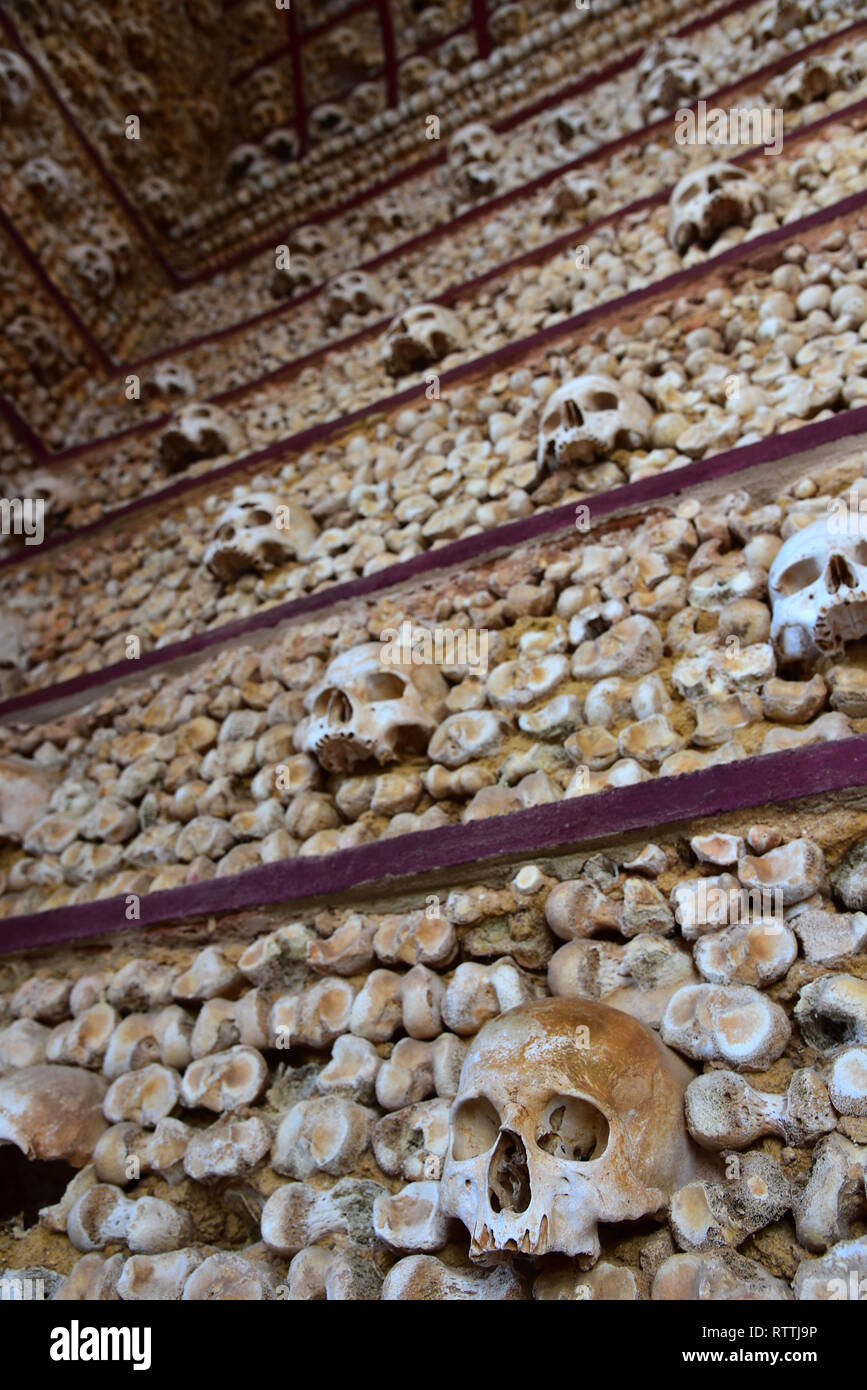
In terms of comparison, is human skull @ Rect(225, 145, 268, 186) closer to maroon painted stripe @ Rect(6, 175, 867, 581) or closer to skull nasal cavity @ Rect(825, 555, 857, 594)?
maroon painted stripe @ Rect(6, 175, 867, 581)

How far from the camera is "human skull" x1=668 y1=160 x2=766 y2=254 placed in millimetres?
3754

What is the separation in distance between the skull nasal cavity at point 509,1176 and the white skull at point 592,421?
2.15 metres

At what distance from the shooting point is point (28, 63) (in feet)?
22.3

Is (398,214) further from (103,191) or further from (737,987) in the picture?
(737,987)

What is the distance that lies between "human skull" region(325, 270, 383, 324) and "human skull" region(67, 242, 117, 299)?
2.24 meters

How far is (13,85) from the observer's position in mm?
6543

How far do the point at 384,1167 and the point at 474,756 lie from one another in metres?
0.94

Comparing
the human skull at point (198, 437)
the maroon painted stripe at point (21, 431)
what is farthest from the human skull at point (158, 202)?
the human skull at point (198, 437)

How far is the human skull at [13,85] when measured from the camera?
652 centimetres

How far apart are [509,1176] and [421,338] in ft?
12.8

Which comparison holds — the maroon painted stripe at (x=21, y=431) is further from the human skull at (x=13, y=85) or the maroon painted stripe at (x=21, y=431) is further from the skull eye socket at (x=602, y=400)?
the skull eye socket at (x=602, y=400)

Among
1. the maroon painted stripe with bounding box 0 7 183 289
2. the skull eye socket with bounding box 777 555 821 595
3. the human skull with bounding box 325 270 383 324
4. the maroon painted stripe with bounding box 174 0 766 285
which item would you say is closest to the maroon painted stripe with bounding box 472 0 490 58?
the maroon painted stripe with bounding box 174 0 766 285

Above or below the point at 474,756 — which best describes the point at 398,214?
above
